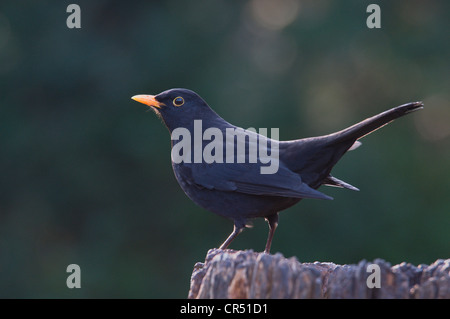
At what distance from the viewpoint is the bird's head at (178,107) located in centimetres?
491

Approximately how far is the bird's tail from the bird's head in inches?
52.3

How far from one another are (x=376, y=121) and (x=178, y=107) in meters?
1.78

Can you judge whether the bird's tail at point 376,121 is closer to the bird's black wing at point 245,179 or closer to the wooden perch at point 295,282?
the bird's black wing at point 245,179

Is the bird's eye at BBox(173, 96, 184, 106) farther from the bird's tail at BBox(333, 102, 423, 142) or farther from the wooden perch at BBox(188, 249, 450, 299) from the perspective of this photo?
the wooden perch at BBox(188, 249, 450, 299)

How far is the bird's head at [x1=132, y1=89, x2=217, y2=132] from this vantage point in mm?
4910

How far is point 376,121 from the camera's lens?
3.86 metres

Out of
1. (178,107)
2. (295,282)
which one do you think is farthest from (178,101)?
(295,282)

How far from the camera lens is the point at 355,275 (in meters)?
2.62

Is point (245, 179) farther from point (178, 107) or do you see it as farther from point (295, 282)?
→ point (295, 282)
